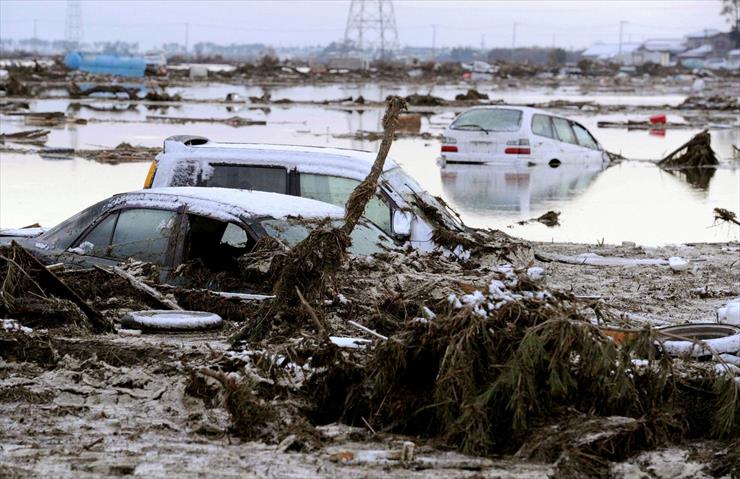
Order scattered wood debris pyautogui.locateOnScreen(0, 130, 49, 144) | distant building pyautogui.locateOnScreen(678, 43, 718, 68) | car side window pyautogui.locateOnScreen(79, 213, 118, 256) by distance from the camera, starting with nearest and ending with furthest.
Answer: car side window pyautogui.locateOnScreen(79, 213, 118, 256)
scattered wood debris pyautogui.locateOnScreen(0, 130, 49, 144)
distant building pyautogui.locateOnScreen(678, 43, 718, 68)

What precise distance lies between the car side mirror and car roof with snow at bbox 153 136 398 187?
65cm

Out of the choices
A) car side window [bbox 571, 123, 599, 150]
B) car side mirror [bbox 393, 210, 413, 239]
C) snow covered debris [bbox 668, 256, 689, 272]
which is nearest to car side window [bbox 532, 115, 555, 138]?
car side window [bbox 571, 123, 599, 150]

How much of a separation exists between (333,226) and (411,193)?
2.22 meters

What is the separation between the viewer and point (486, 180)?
905 inches

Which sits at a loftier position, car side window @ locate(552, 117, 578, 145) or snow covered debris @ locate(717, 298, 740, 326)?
car side window @ locate(552, 117, 578, 145)

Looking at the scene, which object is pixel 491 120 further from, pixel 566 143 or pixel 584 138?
pixel 584 138

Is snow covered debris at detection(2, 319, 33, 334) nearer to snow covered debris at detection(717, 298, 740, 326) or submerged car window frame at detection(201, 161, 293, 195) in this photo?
submerged car window frame at detection(201, 161, 293, 195)

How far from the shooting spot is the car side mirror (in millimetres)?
10953

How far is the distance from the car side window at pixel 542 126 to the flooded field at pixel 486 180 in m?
0.74

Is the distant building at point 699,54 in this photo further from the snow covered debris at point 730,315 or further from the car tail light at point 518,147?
the snow covered debris at point 730,315

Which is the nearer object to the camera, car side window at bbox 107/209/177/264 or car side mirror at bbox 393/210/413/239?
car side window at bbox 107/209/177/264

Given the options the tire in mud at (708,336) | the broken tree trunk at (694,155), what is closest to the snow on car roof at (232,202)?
the tire in mud at (708,336)

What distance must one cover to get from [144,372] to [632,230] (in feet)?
36.1

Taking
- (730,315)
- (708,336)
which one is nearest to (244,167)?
(730,315)
